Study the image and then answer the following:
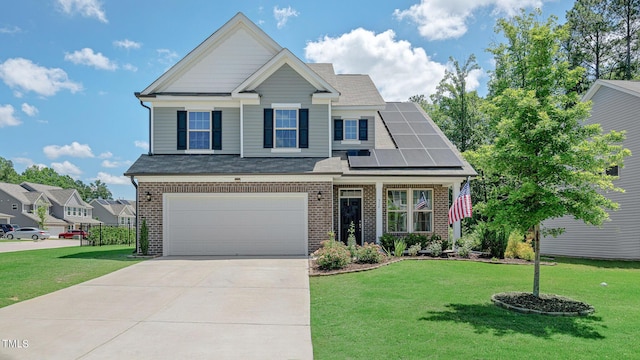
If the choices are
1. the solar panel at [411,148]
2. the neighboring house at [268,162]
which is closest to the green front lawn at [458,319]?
the neighboring house at [268,162]

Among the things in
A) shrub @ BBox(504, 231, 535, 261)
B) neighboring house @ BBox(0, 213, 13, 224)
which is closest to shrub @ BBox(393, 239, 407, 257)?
shrub @ BBox(504, 231, 535, 261)

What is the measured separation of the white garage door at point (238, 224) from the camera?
16.0 metres

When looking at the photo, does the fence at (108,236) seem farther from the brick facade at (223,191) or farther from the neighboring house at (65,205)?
the neighboring house at (65,205)

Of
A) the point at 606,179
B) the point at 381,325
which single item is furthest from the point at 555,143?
the point at 381,325

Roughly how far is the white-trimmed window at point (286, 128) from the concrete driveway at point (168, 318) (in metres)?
6.58

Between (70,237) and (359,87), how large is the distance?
130 ft

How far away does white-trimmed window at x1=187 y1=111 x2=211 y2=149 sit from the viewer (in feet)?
58.2

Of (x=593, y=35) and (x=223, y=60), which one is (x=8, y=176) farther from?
(x=593, y=35)

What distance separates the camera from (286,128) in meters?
17.4

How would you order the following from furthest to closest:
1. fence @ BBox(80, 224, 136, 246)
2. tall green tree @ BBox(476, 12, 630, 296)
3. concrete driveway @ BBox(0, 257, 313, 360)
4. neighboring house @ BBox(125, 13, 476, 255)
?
fence @ BBox(80, 224, 136, 246), neighboring house @ BBox(125, 13, 476, 255), tall green tree @ BBox(476, 12, 630, 296), concrete driveway @ BBox(0, 257, 313, 360)

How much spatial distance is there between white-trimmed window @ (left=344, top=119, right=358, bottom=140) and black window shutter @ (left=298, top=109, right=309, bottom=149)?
2057 millimetres

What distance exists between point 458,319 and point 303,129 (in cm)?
1120

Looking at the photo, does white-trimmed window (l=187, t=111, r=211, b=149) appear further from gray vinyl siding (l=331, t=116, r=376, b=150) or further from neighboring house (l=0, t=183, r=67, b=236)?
neighboring house (l=0, t=183, r=67, b=236)

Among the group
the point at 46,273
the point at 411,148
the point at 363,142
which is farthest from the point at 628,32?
the point at 46,273
